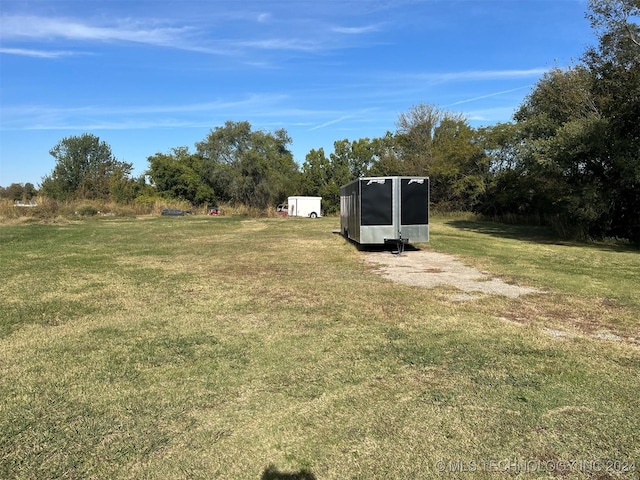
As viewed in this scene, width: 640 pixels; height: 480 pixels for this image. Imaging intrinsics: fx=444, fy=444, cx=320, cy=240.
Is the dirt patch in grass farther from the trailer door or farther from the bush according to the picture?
the bush

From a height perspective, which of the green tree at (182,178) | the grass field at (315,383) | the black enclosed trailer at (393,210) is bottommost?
the grass field at (315,383)

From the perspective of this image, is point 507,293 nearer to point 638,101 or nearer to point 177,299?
point 177,299

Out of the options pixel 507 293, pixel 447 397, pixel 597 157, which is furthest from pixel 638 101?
pixel 447 397

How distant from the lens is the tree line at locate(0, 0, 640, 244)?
1612 centimetres

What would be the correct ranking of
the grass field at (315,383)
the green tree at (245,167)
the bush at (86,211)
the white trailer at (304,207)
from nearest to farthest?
the grass field at (315,383)
the bush at (86,211)
the white trailer at (304,207)
the green tree at (245,167)

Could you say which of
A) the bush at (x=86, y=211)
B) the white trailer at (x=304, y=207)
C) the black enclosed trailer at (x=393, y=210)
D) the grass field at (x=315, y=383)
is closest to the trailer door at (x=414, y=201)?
the black enclosed trailer at (x=393, y=210)

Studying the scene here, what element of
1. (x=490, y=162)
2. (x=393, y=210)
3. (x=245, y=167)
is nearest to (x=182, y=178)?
(x=245, y=167)

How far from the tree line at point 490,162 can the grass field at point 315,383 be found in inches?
438

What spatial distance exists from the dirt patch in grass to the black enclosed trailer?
57 cm

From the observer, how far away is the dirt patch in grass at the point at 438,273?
7.69 metres

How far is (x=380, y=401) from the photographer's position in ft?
11.1

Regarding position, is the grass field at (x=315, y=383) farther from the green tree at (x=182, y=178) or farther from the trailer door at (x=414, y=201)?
the green tree at (x=182, y=178)

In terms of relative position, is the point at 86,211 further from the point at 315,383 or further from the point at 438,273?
the point at 315,383

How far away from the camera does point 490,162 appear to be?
123 feet
